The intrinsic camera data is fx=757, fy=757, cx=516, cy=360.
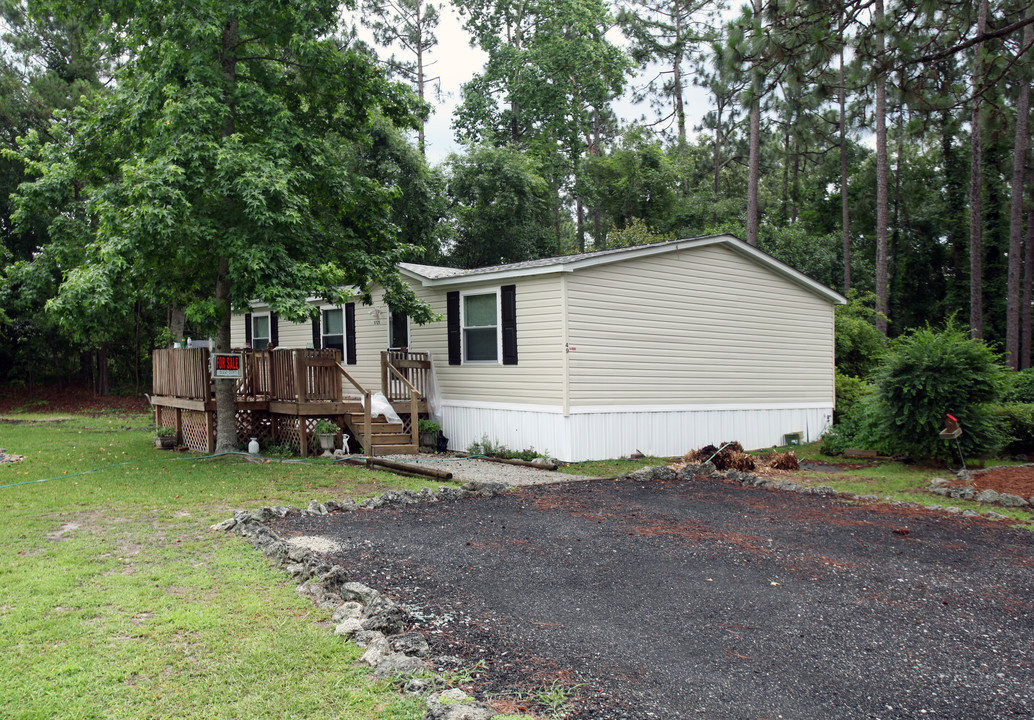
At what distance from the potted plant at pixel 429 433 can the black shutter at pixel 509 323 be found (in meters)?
1.81

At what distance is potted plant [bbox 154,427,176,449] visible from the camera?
13.7m

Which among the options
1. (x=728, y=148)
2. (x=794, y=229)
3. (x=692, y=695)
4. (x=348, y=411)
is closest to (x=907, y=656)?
(x=692, y=695)

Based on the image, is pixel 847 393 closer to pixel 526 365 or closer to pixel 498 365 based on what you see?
pixel 526 365

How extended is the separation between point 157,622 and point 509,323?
8.58 m

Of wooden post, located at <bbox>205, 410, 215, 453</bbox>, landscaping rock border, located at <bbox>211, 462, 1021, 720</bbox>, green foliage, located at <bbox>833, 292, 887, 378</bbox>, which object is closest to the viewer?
landscaping rock border, located at <bbox>211, 462, 1021, 720</bbox>

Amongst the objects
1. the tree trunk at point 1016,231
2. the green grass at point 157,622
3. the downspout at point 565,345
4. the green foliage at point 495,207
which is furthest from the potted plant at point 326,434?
the tree trunk at point 1016,231

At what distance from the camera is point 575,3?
3073 cm

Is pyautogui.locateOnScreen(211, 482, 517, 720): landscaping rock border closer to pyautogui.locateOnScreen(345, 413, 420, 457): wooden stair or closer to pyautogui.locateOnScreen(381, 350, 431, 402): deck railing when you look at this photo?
pyautogui.locateOnScreen(345, 413, 420, 457): wooden stair

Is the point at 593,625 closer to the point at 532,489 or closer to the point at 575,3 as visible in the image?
the point at 532,489

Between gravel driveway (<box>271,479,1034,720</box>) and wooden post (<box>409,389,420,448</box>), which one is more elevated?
wooden post (<box>409,389,420,448</box>)

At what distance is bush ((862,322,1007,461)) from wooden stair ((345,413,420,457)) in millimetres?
7379

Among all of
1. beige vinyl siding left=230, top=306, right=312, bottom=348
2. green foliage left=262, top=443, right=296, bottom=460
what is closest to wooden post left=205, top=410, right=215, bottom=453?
green foliage left=262, top=443, right=296, bottom=460

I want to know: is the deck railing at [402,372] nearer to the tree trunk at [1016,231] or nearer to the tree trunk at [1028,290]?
the tree trunk at [1016,231]

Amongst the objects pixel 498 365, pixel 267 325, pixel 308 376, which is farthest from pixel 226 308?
pixel 267 325
